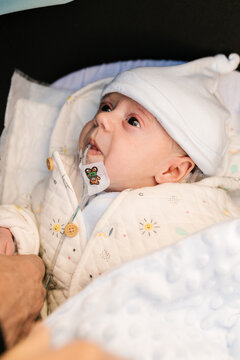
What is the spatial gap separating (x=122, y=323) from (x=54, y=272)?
377mm

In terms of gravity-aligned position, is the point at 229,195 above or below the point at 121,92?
below

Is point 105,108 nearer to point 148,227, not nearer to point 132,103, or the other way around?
point 132,103

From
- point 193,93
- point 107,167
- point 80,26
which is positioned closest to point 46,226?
point 107,167

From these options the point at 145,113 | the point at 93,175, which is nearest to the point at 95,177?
the point at 93,175

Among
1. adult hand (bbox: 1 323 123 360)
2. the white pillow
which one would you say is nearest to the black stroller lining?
the white pillow

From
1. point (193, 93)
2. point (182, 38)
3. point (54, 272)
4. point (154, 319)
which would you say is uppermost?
point (182, 38)

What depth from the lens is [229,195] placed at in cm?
115

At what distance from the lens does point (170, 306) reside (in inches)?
26.3

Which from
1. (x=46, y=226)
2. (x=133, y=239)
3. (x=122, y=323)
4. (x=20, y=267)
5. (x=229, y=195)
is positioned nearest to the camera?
(x=122, y=323)

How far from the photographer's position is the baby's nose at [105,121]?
3.13 ft

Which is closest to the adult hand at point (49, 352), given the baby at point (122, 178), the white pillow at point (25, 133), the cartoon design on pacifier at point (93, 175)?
the baby at point (122, 178)

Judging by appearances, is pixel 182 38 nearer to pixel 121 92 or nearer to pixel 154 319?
pixel 121 92

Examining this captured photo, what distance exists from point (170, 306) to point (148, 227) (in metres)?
0.25

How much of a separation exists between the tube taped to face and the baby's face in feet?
0.05
